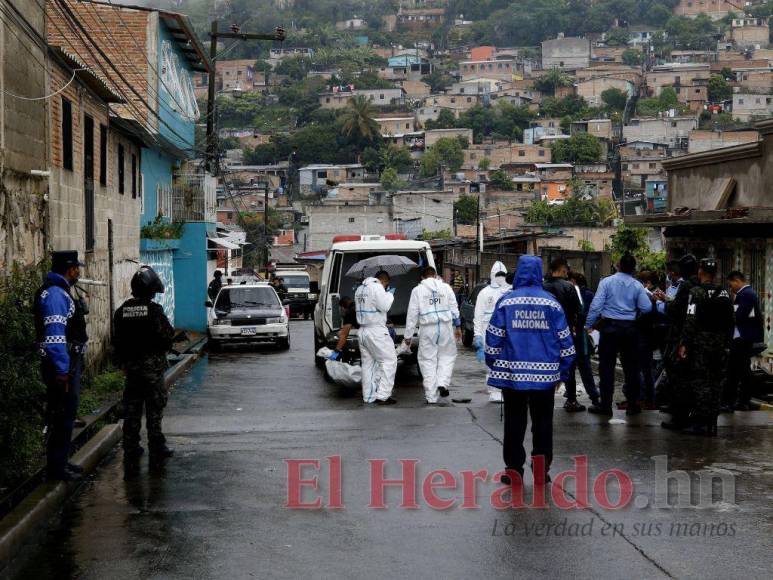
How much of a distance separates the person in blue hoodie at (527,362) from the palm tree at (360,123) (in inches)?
6183

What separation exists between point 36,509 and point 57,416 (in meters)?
1.29

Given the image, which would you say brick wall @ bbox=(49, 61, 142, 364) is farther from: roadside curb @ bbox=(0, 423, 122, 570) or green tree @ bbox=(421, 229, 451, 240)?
green tree @ bbox=(421, 229, 451, 240)

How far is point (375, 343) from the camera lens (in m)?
15.1

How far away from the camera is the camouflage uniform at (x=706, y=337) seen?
1187 cm

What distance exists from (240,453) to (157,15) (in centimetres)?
2478

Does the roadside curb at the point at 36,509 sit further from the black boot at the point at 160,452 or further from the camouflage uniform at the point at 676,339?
the camouflage uniform at the point at 676,339

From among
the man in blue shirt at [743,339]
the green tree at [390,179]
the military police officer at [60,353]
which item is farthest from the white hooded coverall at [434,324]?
the green tree at [390,179]

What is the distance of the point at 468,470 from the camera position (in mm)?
9945

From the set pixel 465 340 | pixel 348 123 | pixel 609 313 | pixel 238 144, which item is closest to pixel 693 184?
pixel 465 340

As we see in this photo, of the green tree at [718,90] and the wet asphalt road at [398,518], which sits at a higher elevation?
the green tree at [718,90]

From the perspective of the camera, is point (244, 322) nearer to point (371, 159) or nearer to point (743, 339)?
point (743, 339)

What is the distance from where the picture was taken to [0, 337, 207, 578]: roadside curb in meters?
7.59

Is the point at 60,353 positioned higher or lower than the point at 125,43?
lower

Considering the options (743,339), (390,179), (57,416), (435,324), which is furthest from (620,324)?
(390,179)
